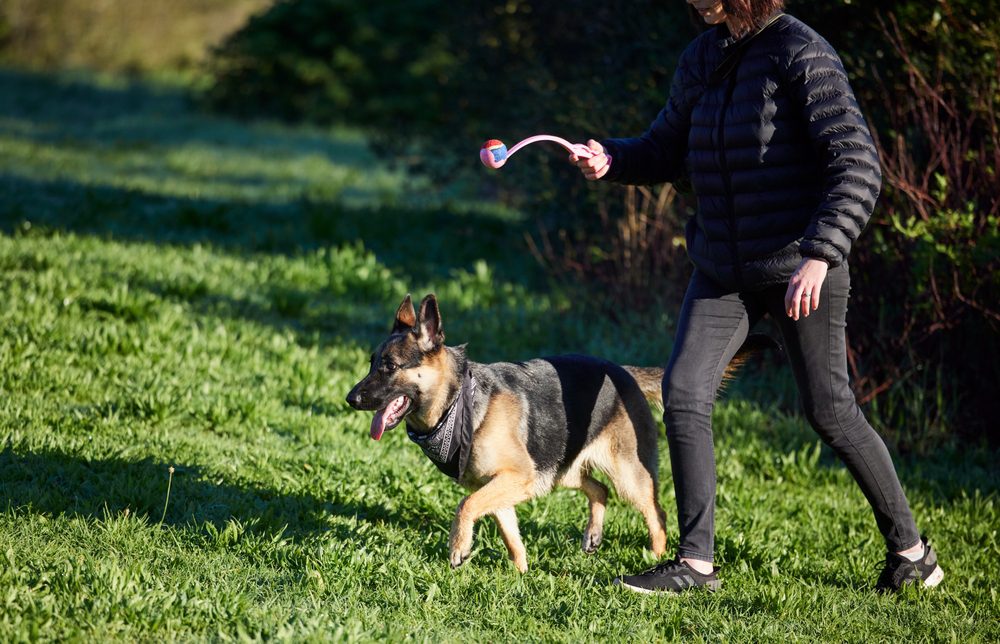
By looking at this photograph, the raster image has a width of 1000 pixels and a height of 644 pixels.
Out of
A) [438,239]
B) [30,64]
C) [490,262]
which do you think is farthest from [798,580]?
[30,64]

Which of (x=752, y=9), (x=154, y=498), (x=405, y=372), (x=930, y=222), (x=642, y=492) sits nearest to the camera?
(x=752, y=9)

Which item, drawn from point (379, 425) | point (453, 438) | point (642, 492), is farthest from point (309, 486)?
point (642, 492)

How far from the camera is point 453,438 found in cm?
422

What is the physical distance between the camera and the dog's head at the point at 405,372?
4.21 metres

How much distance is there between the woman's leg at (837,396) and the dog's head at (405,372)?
138 cm

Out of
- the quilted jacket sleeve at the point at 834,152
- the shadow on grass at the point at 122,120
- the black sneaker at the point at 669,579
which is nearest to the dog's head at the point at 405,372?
the black sneaker at the point at 669,579

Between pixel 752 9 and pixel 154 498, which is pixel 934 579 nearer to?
pixel 752 9

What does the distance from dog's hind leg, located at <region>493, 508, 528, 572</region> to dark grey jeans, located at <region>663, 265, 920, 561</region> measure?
0.70 m

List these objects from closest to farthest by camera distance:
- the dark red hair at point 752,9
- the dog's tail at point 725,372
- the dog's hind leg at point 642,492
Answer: the dark red hair at point 752,9 → the dog's tail at point 725,372 → the dog's hind leg at point 642,492

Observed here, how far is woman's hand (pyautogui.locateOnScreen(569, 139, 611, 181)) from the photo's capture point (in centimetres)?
422

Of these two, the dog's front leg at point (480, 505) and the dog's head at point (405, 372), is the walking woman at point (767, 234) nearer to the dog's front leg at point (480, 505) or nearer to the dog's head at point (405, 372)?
the dog's front leg at point (480, 505)

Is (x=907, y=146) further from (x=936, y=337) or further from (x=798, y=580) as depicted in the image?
(x=798, y=580)

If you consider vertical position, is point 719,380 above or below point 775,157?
below

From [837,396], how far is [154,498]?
2.92 meters
